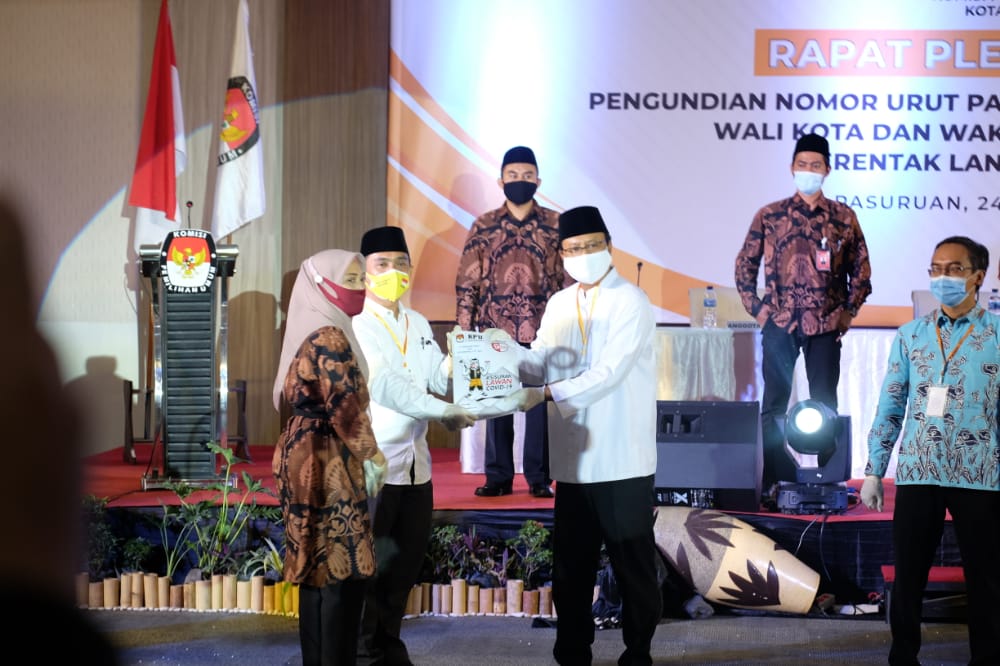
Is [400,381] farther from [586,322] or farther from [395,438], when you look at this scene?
[586,322]

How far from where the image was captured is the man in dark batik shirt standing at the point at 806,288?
216 inches

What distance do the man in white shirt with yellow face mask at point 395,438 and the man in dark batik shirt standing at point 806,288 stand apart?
6.87 ft

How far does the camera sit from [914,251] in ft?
23.1

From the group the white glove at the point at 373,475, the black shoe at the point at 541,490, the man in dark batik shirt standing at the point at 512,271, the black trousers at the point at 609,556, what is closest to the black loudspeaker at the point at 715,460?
the black shoe at the point at 541,490

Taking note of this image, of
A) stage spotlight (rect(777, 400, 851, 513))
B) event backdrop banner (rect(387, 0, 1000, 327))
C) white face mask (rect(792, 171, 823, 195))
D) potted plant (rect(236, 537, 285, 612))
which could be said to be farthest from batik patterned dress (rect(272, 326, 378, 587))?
event backdrop banner (rect(387, 0, 1000, 327))

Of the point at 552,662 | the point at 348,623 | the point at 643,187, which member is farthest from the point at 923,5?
the point at 348,623

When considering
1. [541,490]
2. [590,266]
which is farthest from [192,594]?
[590,266]

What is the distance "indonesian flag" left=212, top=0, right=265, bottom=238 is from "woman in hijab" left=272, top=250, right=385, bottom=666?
4.16m

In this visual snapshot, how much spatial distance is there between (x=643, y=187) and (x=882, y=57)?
5.49 ft

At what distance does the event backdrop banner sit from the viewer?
7020mm

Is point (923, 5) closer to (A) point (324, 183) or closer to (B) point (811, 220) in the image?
(B) point (811, 220)

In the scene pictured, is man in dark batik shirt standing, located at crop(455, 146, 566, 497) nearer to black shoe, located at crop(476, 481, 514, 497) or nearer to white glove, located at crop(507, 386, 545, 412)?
black shoe, located at crop(476, 481, 514, 497)

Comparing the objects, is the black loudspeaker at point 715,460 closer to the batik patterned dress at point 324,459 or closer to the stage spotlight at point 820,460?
the stage spotlight at point 820,460

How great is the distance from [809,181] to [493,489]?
7.09ft
